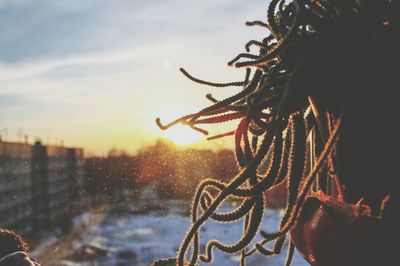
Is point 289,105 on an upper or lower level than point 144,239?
upper

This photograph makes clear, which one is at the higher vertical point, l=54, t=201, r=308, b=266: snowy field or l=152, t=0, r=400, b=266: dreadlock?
l=152, t=0, r=400, b=266: dreadlock

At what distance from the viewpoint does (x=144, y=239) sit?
8844 millimetres

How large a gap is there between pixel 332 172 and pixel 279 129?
0.07 metres

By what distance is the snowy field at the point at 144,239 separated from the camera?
665cm

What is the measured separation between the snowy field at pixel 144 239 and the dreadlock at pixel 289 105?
4.06 m

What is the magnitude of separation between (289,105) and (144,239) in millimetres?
8602

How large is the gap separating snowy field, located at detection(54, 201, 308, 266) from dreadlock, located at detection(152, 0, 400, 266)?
13.3ft

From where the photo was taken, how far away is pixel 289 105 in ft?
1.64

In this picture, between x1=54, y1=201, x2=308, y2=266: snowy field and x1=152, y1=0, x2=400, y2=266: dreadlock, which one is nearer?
x1=152, y1=0, x2=400, y2=266: dreadlock

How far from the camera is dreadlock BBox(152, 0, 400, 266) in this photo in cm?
47

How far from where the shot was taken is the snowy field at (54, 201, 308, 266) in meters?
6.65

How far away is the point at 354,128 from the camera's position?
482mm

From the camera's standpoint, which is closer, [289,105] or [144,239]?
[289,105]

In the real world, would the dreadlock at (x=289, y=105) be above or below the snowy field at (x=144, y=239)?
above
